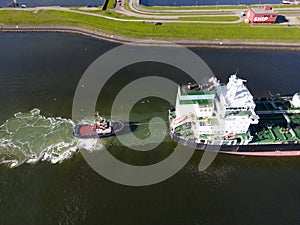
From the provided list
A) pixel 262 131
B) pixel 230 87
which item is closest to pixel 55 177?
pixel 230 87

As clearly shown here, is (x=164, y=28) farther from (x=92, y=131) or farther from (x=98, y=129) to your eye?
(x=92, y=131)

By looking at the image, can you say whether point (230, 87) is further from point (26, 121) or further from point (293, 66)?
point (26, 121)

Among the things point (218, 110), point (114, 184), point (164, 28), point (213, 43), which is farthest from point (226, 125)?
point (164, 28)

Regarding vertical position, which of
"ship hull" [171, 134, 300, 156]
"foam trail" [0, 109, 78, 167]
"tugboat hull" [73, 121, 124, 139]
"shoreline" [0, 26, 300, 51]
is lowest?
"foam trail" [0, 109, 78, 167]

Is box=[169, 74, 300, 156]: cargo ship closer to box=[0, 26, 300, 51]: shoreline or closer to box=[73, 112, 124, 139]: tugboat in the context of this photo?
box=[73, 112, 124, 139]: tugboat

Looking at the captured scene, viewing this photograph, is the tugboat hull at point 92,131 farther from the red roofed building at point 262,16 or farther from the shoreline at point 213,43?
the red roofed building at point 262,16

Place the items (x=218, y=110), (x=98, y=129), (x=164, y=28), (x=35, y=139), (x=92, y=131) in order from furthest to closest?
(x=164, y=28), (x=92, y=131), (x=98, y=129), (x=35, y=139), (x=218, y=110)

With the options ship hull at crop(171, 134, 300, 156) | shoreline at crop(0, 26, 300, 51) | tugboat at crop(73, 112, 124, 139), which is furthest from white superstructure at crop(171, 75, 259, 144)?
shoreline at crop(0, 26, 300, 51)
